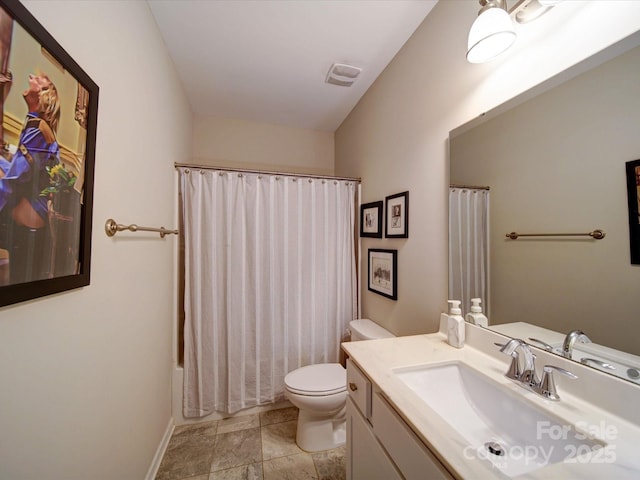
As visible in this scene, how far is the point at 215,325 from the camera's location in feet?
5.84

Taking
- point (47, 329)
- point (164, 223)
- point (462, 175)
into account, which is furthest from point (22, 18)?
point (462, 175)

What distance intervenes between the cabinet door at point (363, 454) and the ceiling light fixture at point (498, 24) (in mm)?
1414

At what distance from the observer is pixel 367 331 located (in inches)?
67.1

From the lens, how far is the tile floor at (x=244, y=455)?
53.6 inches

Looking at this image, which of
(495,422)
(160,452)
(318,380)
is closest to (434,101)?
(495,422)

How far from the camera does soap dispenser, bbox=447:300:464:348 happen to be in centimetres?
103

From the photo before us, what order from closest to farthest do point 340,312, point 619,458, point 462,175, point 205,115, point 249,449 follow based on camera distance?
point 619,458 → point 462,175 → point 249,449 → point 340,312 → point 205,115

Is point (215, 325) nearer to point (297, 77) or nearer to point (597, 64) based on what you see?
point (297, 77)

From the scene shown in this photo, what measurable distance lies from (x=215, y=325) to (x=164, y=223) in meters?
0.80

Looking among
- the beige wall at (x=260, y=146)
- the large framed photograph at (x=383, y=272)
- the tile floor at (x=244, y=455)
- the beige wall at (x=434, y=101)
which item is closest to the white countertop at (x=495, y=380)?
the beige wall at (x=434, y=101)

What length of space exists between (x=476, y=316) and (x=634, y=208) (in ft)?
2.00

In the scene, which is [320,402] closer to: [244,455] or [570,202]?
[244,455]

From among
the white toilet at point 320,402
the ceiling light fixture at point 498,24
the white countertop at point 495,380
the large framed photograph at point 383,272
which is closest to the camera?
the white countertop at point 495,380

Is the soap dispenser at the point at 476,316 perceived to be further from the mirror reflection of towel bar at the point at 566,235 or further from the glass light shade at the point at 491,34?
the glass light shade at the point at 491,34
